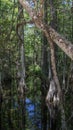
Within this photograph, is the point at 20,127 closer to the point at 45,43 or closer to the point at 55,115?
the point at 55,115

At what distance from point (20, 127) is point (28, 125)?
36 centimetres

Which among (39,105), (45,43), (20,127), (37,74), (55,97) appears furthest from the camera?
(37,74)

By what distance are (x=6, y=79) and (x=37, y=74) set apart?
210 inches

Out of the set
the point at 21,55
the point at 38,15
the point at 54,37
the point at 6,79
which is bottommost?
the point at 6,79

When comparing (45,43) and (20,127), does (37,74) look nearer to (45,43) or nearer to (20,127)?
(45,43)

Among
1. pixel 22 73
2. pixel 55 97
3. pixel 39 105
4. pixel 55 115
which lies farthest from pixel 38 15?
pixel 22 73


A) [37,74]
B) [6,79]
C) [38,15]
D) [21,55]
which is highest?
[38,15]

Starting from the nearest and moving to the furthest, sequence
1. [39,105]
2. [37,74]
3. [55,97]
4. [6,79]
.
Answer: [55,97] → [39,105] → [37,74] → [6,79]

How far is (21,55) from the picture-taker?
15.6 meters

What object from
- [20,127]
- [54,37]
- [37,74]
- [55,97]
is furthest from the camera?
[37,74]

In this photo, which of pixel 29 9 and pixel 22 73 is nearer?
pixel 29 9

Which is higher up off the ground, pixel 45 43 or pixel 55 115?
pixel 45 43

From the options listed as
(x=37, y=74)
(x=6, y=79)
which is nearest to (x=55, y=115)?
(x=37, y=74)

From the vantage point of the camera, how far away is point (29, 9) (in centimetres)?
334
